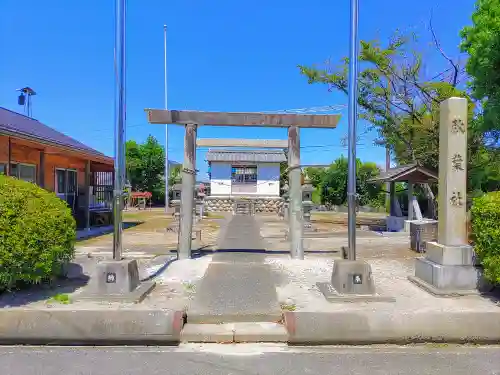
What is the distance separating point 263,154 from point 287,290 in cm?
2388

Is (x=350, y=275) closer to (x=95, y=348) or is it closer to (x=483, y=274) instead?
(x=483, y=274)

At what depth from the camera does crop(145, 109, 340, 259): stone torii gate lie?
7875 millimetres

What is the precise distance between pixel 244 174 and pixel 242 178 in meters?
0.34

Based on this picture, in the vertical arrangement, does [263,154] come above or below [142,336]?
above

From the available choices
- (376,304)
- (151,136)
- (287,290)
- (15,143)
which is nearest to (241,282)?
(287,290)

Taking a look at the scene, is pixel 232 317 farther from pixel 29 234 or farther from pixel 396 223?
pixel 396 223

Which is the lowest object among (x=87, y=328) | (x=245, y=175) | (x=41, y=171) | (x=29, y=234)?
(x=87, y=328)

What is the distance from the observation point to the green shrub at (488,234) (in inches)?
195

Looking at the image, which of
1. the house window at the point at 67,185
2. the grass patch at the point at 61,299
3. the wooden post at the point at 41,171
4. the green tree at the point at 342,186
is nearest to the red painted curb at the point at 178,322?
the grass patch at the point at 61,299

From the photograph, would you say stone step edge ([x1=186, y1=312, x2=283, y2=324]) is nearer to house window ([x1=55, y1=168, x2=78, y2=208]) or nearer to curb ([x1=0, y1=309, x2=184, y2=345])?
curb ([x1=0, y1=309, x2=184, y2=345])

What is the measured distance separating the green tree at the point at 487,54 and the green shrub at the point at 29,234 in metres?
8.95

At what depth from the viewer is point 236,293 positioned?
551 cm

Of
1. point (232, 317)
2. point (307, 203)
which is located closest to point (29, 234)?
point (232, 317)

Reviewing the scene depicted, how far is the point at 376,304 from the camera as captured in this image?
16.4ft
